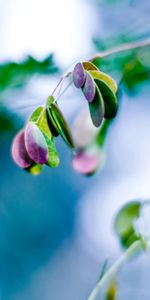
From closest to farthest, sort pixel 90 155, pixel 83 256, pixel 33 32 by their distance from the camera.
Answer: pixel 90 155
pixel 33 32
pixel 83 256

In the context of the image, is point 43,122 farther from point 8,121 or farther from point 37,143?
point 8,121

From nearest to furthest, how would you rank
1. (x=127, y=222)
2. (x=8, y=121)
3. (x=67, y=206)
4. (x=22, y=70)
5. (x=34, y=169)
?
1. (x=34, y=169)
2. (x=127, y=222)
3. (x=22, y=70)
4. (x=8, y=121)
5. (x=67, y=206)

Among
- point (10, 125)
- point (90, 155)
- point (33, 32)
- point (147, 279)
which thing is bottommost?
point (147, 279)

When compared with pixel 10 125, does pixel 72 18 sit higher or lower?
higher

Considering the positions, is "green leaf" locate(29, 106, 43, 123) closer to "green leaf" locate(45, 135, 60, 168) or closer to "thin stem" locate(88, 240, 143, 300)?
"green leaf" locate(45, 135, 60, 168)

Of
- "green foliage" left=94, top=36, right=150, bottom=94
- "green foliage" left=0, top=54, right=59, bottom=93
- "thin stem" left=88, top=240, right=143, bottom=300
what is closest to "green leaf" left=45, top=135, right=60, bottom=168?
"thin stem" left=88, top=240, right=143, bottom=300

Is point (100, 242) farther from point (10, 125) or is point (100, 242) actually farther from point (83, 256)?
point (10, 125)

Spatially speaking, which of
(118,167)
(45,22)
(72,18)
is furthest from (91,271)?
(45,22)

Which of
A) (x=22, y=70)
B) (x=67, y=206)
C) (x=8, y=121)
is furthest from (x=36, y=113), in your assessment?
(x=67, y=206)
